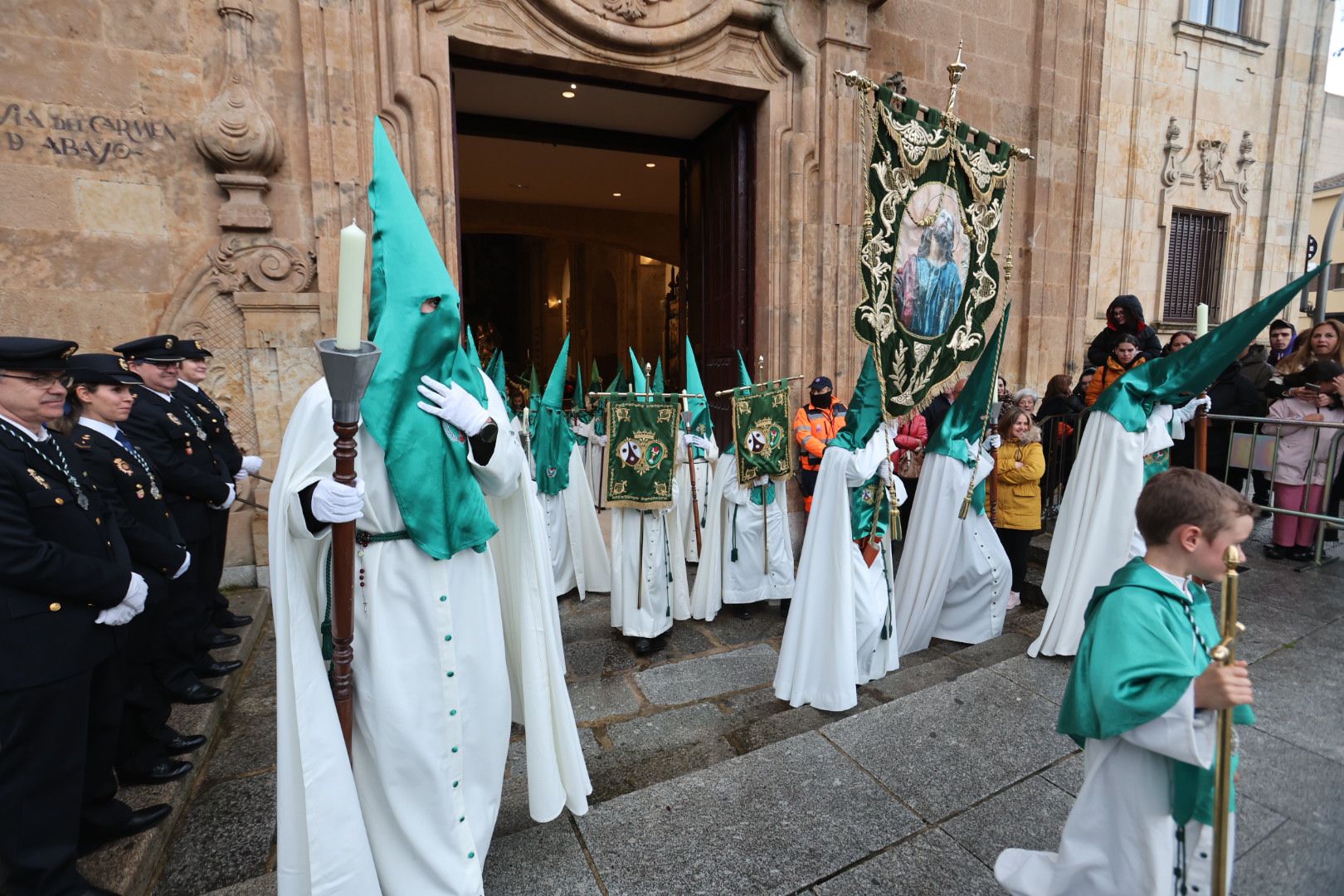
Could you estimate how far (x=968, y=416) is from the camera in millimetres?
4836

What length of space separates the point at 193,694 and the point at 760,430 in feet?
13.6

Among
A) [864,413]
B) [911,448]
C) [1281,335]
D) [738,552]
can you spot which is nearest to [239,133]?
[864,413]

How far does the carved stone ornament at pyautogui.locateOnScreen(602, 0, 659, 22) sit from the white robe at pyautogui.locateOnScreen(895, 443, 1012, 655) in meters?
4.73

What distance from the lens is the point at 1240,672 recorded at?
1.55 meters

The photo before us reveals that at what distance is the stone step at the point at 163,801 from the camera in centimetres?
238

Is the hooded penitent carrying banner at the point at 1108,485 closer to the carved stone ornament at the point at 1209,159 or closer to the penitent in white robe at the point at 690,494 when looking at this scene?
the penitent in white robe at the point at 690,494

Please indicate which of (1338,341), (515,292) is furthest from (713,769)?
(515,292)

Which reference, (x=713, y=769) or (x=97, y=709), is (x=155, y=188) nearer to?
(x=97, y=709)

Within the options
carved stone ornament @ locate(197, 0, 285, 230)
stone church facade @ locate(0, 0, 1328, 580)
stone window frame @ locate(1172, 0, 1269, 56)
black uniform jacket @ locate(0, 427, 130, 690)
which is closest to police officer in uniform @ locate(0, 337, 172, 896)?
black uniform jacket @ locate(0, 427, 130, 690)

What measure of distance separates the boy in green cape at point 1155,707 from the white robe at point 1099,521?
2334 millimetres

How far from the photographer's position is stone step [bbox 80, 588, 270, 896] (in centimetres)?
238

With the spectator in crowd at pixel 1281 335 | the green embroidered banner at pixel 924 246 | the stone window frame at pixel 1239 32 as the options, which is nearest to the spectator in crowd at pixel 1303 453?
the spectator in crowd at pixel 1281 335

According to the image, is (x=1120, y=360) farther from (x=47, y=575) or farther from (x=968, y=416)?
(x=47, y=575)

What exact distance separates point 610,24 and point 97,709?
241 inches
